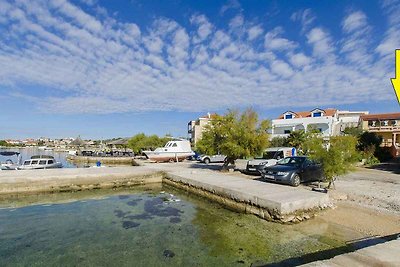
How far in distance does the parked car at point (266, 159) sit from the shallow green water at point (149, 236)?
22.2 ft

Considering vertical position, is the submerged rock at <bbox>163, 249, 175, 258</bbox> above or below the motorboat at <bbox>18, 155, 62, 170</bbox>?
below

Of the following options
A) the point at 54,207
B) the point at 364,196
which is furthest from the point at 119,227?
the point at 364,196

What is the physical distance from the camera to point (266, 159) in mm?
18562

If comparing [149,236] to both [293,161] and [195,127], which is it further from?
[195,127]

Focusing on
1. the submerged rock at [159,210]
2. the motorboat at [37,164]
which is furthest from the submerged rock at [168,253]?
the motorboat at [37,164]

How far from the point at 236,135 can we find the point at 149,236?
1136cm

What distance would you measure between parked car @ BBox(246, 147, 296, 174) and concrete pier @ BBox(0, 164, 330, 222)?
2.79 m

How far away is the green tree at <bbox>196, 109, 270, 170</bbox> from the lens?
18.0 metres

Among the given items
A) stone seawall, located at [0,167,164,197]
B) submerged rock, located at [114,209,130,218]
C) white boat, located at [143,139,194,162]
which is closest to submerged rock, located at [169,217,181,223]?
submerged rock, located at [114,209,130,218]

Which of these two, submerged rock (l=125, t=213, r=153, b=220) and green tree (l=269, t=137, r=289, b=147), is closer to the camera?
submerged rock (l=125, t=213, r=153, b=220)

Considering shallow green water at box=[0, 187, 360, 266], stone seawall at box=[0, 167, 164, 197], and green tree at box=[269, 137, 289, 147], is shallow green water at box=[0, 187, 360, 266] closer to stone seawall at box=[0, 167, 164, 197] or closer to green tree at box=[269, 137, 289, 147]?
stone seawall at box=[0, 167, 164, 197]

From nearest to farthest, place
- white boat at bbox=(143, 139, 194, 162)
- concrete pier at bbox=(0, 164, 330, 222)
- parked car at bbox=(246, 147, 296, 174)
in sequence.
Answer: concrete pier at bbox=(0, 164, 330, 222) < parked car at bbox=(246, 147, 296, 174) < white boat at bbox=(143, 139, 194, 162)

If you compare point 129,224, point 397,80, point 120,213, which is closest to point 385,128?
point 120,213

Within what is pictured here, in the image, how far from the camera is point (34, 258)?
6473 mm
